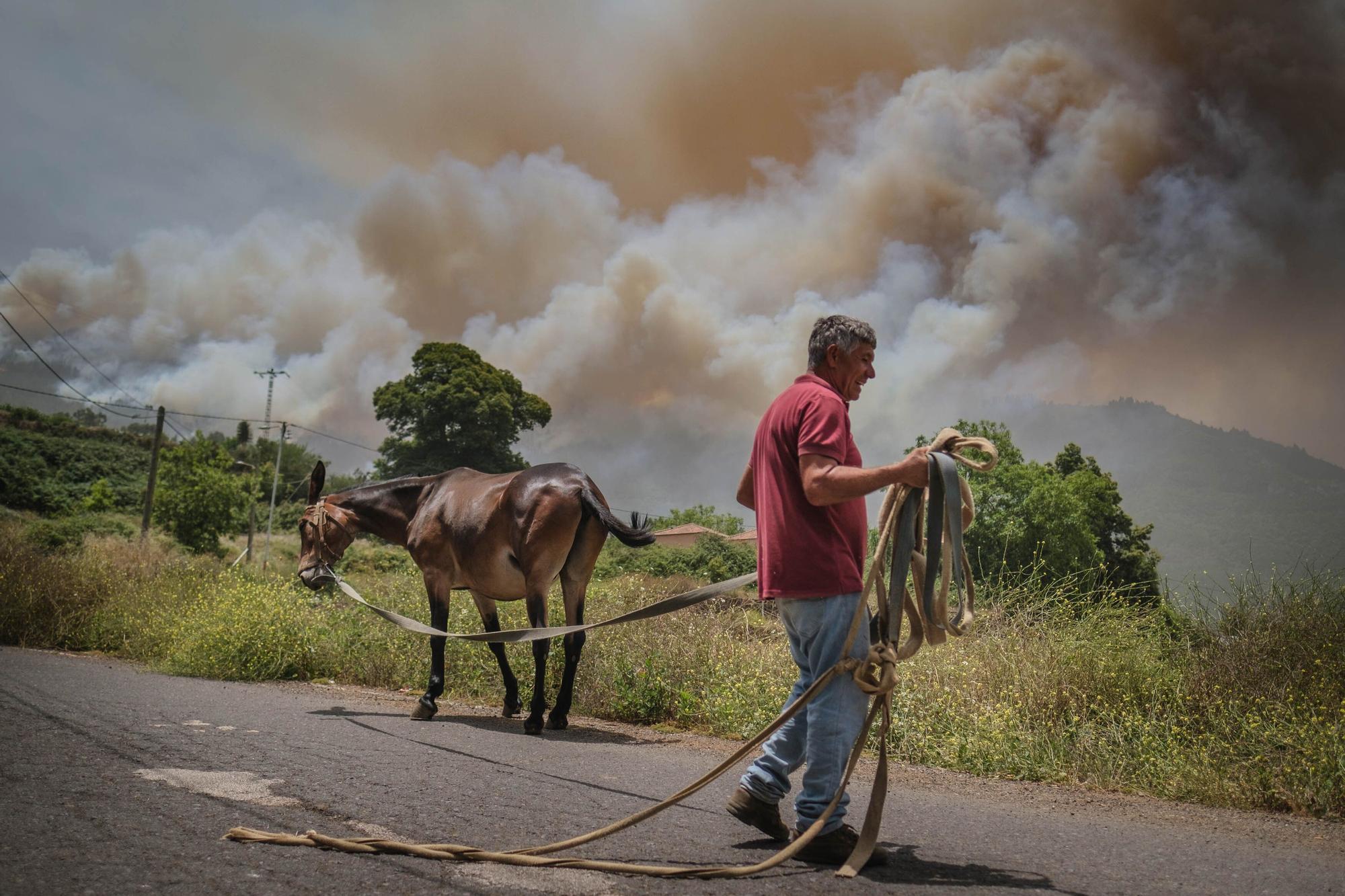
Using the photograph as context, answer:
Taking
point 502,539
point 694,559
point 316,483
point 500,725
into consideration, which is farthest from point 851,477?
point 694,559

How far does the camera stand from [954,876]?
3367 mm

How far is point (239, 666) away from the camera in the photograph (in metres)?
9.67

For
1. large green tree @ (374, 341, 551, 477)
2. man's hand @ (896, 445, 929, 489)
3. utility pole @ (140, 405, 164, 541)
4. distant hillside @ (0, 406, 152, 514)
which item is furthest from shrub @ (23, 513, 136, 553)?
man's hand @ (896, 445, 929, 489)

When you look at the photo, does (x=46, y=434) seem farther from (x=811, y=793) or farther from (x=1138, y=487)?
(x=1138, y=487)

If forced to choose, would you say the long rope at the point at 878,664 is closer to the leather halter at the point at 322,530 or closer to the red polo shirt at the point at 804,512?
the red polo shirt at the point at 804,512

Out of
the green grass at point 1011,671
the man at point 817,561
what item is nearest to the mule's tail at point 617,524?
the green grass at point 1011,671

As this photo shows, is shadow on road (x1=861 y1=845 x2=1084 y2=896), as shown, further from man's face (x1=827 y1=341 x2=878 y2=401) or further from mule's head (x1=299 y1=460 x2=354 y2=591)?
mule's head (x1=299 y1=460 x2=354 y2=591)

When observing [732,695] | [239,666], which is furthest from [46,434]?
[732,695]

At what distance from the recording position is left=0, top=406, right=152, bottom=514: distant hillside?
182 ft

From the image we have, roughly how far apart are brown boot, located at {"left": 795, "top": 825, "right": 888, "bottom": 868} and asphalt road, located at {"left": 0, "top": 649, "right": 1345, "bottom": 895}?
84 mm

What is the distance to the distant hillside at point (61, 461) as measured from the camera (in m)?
55.6

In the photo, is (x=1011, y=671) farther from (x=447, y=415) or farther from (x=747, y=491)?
(x=447, y=415)

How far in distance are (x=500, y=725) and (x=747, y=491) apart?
420cm

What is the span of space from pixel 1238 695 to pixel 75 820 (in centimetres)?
644
